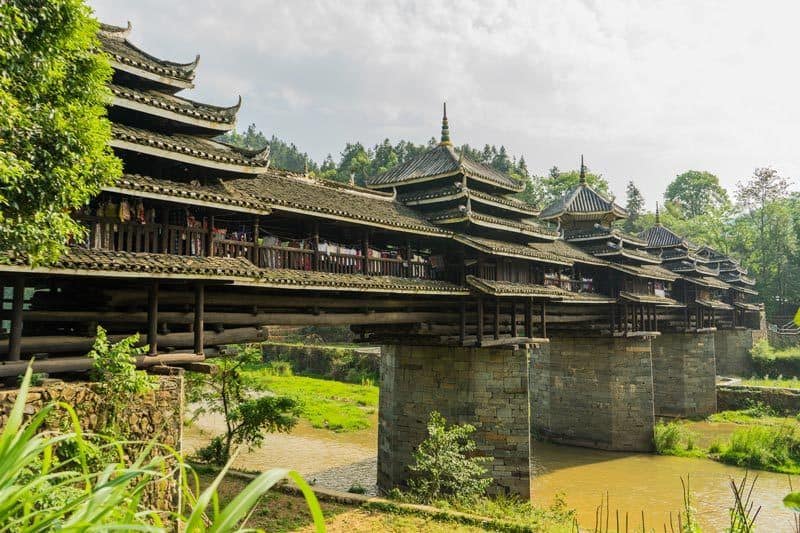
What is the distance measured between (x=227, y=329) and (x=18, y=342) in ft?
11.8

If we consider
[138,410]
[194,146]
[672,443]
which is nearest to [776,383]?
[672,443]

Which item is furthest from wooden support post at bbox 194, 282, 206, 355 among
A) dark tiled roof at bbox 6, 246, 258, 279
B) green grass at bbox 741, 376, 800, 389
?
green grass at bbox 741, 376, 800, 389

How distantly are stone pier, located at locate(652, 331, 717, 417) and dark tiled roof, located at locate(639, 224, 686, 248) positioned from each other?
5.50m

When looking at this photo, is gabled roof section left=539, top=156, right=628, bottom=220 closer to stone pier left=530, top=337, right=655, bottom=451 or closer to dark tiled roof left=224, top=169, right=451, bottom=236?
stone pier left=530, top=337, right=655, bottom=451

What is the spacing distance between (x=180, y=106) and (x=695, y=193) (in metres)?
81.7

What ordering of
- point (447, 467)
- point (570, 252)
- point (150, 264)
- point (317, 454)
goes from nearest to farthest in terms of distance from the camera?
point (150, 264), point (447, 467), point (317, 454), point (570, 252)

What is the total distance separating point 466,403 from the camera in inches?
595

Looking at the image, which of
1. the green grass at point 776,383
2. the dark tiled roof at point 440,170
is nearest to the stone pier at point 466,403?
the dark tiled roof at point 440,170

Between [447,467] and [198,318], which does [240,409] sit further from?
[198,318]

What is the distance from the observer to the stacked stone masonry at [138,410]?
653cm

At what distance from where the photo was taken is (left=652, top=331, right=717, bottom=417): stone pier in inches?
1176

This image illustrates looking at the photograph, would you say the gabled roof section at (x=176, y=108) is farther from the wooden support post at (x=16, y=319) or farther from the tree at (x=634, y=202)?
the tree at (x=634, y=202)

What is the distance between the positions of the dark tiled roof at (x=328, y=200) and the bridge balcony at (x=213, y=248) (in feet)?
2.85

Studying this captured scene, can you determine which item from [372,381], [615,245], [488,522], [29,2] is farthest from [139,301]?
[372,381]
